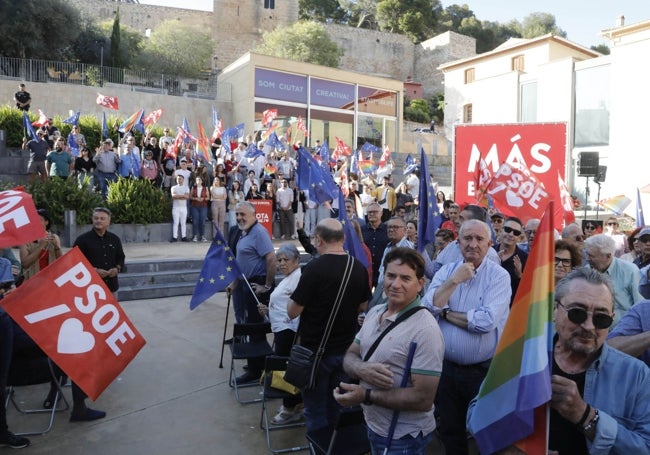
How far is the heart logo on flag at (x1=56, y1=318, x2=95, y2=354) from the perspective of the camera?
14.2 feet

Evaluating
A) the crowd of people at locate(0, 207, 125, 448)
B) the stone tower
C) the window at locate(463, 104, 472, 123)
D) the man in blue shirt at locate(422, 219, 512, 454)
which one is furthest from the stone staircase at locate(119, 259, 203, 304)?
the stone tower

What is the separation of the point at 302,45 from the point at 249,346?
4306 cm

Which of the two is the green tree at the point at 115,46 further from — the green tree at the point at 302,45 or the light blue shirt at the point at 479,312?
the light blue shirt at the point at 479,312

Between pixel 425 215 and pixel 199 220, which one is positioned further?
pixel 199 220

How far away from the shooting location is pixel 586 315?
6.77ft

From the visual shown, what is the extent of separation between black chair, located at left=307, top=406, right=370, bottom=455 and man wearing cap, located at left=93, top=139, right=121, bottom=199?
11.7m

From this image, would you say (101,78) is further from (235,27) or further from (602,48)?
(602,48)

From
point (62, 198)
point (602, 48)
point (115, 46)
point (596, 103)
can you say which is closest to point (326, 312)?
point (62, 198)

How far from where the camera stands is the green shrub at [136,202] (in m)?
13.2

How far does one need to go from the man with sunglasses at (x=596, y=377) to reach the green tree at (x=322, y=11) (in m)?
67.9

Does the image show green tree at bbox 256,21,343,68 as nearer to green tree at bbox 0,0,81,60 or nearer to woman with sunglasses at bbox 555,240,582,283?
green tree at bbox 0,0,81,60

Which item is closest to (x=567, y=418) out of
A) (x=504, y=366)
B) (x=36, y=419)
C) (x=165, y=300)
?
(x=504, y=366)

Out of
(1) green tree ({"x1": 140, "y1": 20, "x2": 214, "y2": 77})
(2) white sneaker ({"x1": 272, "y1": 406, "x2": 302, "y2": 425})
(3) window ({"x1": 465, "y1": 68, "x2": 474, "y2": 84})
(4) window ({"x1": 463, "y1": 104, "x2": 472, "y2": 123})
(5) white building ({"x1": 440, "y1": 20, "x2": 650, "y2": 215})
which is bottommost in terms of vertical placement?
(2) white sneaker ({"x1": 272, "y1": 406, "x2": 302, "y2": 425})

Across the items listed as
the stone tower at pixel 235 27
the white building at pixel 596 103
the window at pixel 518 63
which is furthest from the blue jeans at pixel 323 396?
the stone tower at pixel 235 27
